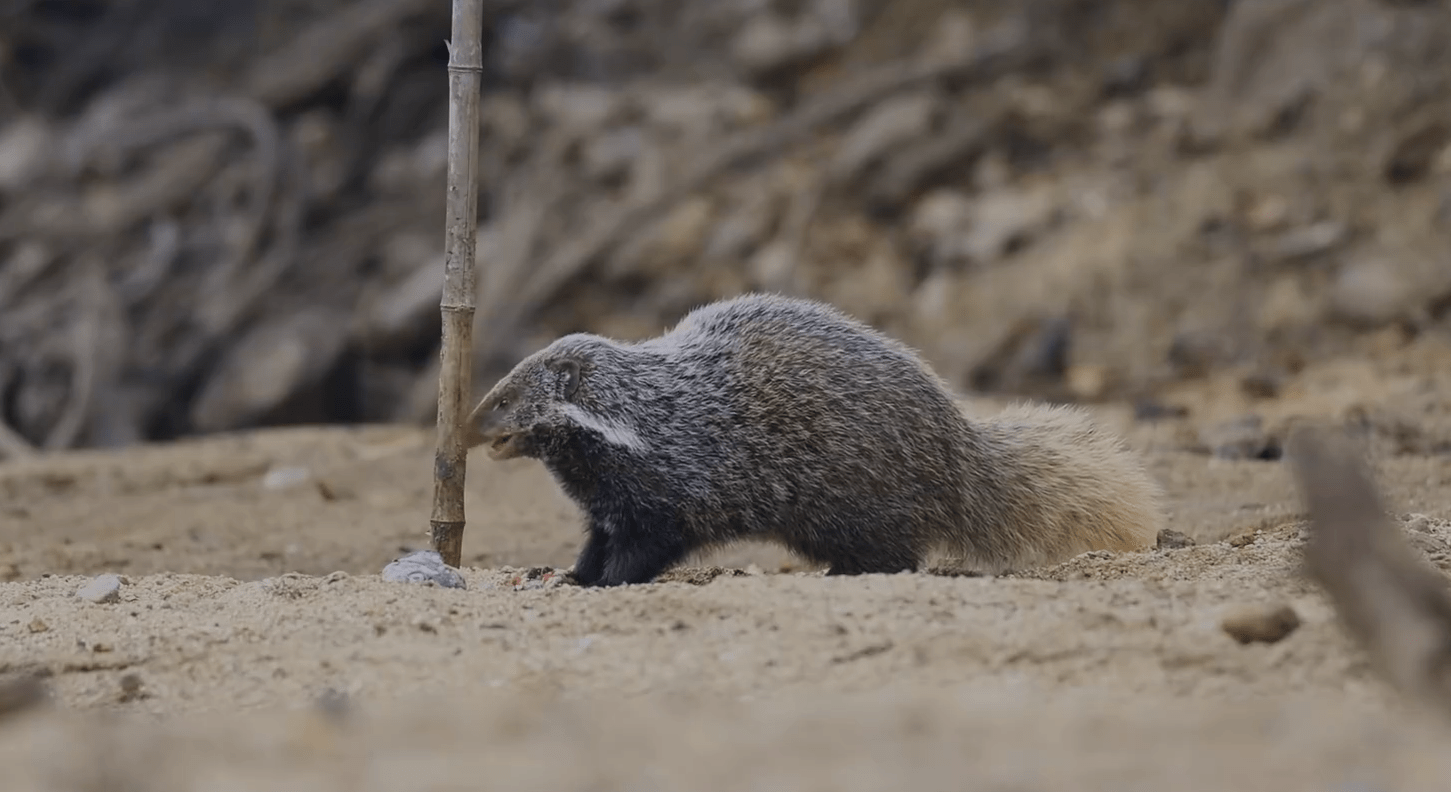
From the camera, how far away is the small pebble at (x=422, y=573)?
15.4 ft

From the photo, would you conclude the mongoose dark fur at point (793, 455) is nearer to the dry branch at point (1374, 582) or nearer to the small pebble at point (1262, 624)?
the small pebble at point (1262, 624)

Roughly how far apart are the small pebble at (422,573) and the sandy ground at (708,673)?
0.20 m

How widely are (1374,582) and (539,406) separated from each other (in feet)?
9.06

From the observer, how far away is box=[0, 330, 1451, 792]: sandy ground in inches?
93.2

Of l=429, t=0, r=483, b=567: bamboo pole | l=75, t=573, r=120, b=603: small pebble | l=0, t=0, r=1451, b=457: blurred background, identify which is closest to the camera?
l=75, t=573, r=120, b=603: small pebble

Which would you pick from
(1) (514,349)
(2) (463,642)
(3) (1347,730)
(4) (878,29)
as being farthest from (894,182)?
(3) (1347,730)

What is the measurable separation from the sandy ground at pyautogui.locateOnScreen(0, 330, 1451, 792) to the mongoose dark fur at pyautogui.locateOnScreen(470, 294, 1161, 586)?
185 mm

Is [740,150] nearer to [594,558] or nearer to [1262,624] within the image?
[594,558]

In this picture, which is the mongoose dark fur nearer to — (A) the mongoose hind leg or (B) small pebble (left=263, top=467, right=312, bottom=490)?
(A) the mongoose hind leg

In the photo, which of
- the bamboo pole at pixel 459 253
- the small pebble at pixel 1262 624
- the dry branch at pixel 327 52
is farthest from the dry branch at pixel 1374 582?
the dry branch at pixel 327 52

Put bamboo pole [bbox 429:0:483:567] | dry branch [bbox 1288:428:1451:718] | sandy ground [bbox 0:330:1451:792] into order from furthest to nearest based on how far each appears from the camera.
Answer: bamboo pole [bbox 429:0:483:567], dry branch [bbox 1288:428:1451:718], sandy ground [bbox 0:330:1451:792]

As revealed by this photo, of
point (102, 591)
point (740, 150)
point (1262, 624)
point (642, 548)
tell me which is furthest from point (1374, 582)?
point (740, 150)

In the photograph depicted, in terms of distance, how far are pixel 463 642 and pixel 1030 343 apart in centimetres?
774

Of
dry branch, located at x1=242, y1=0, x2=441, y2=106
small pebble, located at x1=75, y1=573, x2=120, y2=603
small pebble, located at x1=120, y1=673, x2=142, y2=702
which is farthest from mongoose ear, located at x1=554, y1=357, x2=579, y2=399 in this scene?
dry branch, located at x1=242, y1=0, x2=441, y2=106
